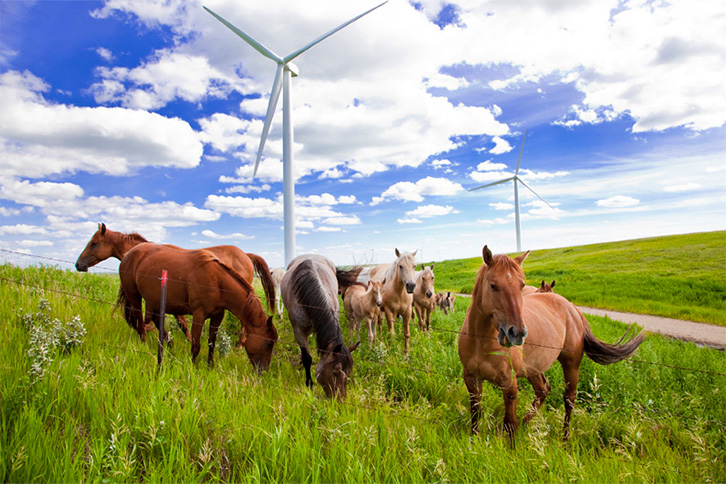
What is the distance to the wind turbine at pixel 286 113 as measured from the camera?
17.3 m

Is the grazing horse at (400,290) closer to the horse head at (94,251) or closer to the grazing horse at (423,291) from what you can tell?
the grazing horse at (423,291)

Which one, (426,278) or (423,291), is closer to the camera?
(426,278)

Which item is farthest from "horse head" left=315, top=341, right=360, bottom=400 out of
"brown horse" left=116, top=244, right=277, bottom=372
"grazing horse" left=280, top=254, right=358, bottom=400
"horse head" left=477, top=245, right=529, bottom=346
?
"horse head" left=477, top=245, right=529, bottom=346

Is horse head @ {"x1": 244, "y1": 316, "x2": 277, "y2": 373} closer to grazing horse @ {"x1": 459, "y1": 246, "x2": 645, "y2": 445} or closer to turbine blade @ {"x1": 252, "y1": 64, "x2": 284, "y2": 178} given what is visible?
grazing horse @ {"x1": 459, "y1": 246, "x2": 645, "y2": 445}

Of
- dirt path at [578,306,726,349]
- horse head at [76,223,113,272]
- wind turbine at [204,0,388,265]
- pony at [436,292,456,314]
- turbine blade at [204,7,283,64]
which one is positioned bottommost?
dirt path at [578,306,726,349]

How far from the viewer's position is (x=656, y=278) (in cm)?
1759

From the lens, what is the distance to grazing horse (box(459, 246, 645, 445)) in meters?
4.11

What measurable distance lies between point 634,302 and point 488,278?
53.1ft

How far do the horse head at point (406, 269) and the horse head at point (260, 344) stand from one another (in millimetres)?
3975

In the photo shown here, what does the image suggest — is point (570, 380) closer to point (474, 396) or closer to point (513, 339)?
point (474, 396)

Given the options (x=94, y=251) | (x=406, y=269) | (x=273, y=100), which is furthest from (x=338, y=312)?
(x=273, y=100)

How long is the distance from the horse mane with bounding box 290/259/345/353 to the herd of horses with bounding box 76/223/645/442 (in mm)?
18

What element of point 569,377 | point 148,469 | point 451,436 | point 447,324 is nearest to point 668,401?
point 569,377

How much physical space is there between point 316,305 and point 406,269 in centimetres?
379
